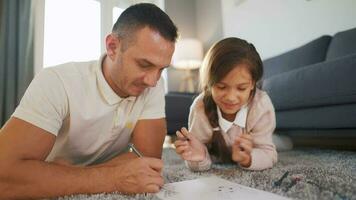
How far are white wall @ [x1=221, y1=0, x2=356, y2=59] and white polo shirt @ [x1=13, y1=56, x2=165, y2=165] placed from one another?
1.72 m

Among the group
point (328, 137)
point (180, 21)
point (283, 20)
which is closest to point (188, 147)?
point (328, 137)

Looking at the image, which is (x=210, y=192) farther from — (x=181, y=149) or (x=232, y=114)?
(x=232, y=114)

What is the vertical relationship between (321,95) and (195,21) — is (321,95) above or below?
below

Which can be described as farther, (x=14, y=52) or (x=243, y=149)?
(x=14, y=52)

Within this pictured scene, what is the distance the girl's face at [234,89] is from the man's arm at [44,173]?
37 centimetres

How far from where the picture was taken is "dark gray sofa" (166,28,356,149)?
1.18 metres

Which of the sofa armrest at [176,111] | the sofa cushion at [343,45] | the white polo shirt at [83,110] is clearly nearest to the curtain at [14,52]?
the sofa armrest at [176,111]

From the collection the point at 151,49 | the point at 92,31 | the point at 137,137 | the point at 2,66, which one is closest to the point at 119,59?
the point at 151,49

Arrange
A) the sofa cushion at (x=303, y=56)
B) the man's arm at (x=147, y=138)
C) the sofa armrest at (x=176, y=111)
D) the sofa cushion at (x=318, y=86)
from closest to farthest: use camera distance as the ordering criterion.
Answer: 1. the man's arm at (x=147, y=138)
2. the sofa cushion at (x=318, y=86)
3. the sofa cushion at (x=303, y=56)
4. the sofa armrest at (x=176, y=111)

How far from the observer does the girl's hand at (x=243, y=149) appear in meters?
0.84

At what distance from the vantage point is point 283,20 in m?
2.51

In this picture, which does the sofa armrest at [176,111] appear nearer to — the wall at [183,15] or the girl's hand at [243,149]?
the girl's hand at [243,149]

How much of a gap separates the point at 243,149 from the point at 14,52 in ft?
7.92

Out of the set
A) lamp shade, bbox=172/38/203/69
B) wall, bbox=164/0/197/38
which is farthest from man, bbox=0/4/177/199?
wall, bbox=164/0/197/38
